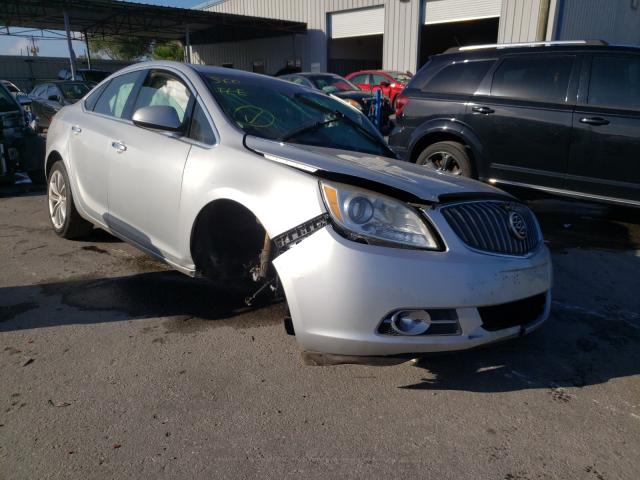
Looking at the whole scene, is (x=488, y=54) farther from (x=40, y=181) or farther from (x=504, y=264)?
(x=40, y=181)

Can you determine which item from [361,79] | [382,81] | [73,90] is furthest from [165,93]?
[361,79]

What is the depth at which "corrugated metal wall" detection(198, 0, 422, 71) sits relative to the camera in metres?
21.9

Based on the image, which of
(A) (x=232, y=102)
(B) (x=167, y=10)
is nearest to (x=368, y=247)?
(A) (x=232, y=102)

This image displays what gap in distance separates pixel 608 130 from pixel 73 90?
501 inches

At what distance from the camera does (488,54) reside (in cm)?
612

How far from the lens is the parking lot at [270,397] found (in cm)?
218

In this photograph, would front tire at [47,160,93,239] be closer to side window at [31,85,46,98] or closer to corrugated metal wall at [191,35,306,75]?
side window at [31,85,46,98]

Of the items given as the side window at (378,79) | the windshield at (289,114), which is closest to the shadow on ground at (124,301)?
the windshield at (289,114)

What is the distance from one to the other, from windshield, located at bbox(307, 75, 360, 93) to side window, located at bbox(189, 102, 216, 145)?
33.4 ft

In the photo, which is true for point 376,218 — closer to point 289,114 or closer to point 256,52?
point 289,114

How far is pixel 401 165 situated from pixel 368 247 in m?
1.10

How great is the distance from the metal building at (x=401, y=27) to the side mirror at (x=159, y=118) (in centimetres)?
1151

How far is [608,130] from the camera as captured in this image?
5.09m

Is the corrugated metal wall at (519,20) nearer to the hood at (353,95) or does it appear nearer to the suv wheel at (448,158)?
the hood at (353,95)
